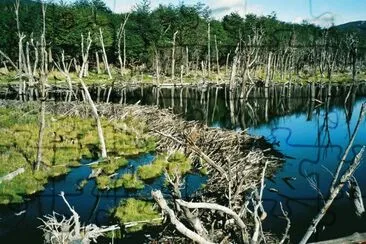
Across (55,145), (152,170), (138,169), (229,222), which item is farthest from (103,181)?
(229,222)

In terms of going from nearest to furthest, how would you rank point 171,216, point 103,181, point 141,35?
point 171,216 → point 103,181 → point 141,35

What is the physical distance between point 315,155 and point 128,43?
73.9 m

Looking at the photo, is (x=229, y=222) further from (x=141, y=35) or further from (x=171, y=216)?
(x=141, y=35)

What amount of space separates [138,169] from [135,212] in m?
6.70

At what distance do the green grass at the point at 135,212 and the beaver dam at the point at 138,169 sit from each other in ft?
0.13

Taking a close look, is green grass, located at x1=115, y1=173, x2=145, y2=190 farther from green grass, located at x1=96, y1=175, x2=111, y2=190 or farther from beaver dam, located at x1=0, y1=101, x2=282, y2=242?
green grass, located at x1=96, y1=175, x2=111, y2=190

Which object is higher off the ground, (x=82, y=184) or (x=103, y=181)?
(x=103, y=181)

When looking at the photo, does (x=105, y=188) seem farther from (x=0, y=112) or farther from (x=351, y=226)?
(x=0, y=112)

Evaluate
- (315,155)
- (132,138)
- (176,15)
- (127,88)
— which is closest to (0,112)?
(132,138)

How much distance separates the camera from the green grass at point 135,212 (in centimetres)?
1814

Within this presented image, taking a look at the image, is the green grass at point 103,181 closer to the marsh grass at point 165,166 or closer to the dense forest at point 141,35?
the marsh grass at point 165,166

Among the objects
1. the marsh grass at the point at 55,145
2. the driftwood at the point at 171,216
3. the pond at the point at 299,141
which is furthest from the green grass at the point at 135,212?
the driftwood at the point at 171,216

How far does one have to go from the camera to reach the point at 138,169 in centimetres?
2567

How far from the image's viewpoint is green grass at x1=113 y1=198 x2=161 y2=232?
18.1 metres
